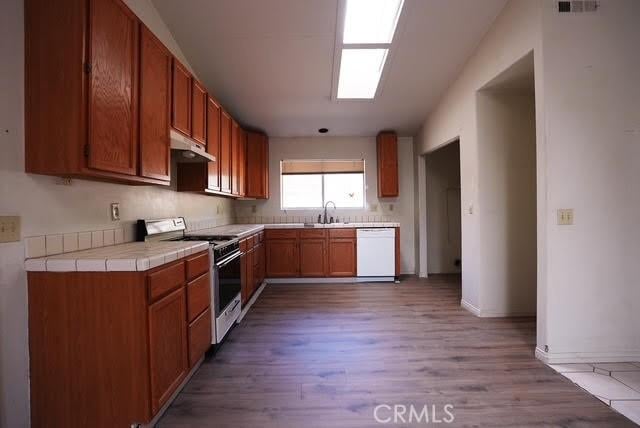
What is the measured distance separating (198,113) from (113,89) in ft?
3.70

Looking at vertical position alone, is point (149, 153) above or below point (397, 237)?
above

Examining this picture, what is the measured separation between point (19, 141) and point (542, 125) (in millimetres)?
3178

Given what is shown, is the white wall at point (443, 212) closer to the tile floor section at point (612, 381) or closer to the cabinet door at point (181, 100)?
the tile floor section at point (612, 381)

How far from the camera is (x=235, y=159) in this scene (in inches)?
150

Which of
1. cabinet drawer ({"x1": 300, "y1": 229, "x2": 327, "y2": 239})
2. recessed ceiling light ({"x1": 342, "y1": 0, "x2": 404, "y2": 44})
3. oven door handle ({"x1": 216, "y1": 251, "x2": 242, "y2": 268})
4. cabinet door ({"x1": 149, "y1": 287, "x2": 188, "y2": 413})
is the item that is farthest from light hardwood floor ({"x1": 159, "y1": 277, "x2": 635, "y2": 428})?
recessed ceiling light ({"x1": 342, "y1": 0, "x2": 404, "y2": 44})

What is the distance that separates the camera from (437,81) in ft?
11.2

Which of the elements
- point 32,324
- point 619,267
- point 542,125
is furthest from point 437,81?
point 32,324

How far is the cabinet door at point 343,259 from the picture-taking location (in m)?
4.36

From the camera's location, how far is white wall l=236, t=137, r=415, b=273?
490cm

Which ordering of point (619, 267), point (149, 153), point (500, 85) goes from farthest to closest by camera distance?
1. point (500, 85)
2. point (619, 267)
3. point (149, 153)

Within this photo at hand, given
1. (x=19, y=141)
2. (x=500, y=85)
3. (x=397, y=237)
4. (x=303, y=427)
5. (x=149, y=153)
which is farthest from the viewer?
(x=397, y=237)

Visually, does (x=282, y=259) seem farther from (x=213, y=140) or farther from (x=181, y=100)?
(x=181, y=100)

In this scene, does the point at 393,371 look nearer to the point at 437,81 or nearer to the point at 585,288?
the point at 585,288

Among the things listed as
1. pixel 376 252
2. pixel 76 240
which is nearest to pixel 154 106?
pixel 76 240
